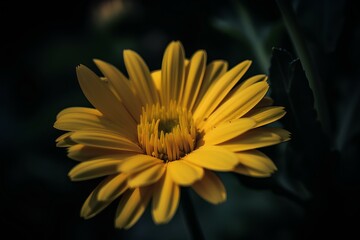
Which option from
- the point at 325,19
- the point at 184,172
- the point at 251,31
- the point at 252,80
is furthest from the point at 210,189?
the point at 251,31

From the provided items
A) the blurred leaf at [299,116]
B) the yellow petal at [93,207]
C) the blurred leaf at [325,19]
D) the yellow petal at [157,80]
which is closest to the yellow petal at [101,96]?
the yellow petal at [157,80]

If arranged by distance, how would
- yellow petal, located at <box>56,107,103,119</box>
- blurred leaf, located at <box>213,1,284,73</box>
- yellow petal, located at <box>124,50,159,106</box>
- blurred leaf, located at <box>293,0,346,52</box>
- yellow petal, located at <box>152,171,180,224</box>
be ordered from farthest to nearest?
blurred leaf, located at <box>213,1,284,73</box>, blurred leaf, located at <box>293,0,346,52</box>, yellow petal, located at <box>124,50,159,106</box>, yellow petal, located at <box>56,107,103,119</box>, yellow petal, located at <box>152,171,180,224</box>

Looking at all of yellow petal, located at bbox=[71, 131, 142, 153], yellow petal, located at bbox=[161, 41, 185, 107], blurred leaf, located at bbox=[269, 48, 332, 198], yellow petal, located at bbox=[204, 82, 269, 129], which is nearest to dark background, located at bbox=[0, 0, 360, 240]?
blurred leaf, located at bbox=[269, 48, 332, 198]

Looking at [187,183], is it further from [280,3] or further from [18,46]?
[18,46]

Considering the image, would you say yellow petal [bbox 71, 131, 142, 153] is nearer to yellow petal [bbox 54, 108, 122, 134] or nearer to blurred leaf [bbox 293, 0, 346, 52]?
yellow petal [bbox 54, 108, 122, 134]

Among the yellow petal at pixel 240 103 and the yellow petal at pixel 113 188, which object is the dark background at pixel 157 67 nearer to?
the yellow petal at pixel 240 103

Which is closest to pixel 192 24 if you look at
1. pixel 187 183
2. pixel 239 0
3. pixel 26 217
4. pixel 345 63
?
pixel 239 0
